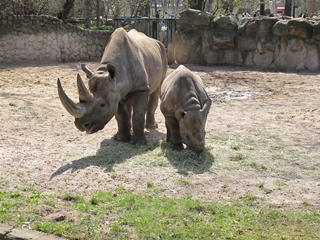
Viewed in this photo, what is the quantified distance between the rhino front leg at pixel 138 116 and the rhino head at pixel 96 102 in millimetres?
681

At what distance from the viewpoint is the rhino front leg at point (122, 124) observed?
27.4ft

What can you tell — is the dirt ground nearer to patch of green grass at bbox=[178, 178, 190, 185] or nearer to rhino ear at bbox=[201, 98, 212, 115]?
patch of green grass at bbox=[178, 178, 190, 185]

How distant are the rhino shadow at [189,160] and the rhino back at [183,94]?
1.90 feet

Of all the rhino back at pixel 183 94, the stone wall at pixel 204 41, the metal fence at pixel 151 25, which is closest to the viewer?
the rhino back at pixel 183 94

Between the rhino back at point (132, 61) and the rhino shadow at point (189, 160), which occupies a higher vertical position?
the rhino back at point (132, 61)

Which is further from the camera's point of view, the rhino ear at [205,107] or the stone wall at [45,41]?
the stone wall at [45,41]

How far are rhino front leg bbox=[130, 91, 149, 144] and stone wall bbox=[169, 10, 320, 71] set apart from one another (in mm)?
8982

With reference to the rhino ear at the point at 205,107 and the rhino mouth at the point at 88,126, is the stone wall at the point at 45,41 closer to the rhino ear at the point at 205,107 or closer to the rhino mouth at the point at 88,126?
the rhino mouth at the point at 88,126

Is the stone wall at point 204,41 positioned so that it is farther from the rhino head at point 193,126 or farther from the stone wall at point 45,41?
the rhino head at point 193,126

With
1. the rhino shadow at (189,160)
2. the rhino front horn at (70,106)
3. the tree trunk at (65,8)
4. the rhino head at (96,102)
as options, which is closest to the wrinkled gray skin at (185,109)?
the rhino shadow at (189,160)

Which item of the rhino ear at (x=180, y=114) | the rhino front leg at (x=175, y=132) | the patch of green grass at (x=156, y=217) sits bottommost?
the patch of green grass at (x=156, y=217)

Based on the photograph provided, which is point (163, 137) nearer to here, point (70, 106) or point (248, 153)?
point (248, 153)

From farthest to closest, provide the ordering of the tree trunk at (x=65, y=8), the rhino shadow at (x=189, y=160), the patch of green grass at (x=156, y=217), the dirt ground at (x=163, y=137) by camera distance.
Result: the tree trunk at (x=65, y=8)
the rhino shadow at (x=189, y=160)
the dirt ground at (x=163, y=137)
the patch of green grass at (x=156, y=217)

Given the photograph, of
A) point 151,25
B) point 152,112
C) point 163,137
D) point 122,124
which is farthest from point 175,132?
point 151,25
